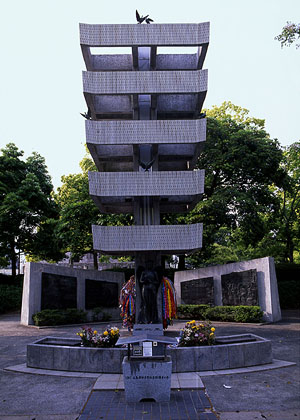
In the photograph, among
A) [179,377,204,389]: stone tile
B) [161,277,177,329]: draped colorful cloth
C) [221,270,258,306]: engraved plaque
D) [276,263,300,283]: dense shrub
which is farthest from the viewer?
[276,263,300,283]: dense shrub

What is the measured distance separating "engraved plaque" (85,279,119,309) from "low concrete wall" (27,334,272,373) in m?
14.4

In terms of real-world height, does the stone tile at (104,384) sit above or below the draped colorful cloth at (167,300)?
below

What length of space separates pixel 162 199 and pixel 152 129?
12.7 ft

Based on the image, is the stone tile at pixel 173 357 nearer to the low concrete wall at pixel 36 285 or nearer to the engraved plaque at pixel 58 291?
the low concrete wall at pixel 36 285

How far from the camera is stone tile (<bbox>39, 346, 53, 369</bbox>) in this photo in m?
12.7

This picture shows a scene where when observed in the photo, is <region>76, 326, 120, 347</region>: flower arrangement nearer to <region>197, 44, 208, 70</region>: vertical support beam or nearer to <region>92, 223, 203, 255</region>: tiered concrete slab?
<region>92, 223, 203, 255</region>: tiered concrete slab

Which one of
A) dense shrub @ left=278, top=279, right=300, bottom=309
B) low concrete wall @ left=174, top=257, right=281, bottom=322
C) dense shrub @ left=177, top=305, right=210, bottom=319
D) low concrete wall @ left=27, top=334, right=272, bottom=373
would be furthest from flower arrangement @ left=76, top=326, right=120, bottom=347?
dense shrub @ left=278, top=279, right=300, bottom=309

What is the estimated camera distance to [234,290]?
26.2 meters

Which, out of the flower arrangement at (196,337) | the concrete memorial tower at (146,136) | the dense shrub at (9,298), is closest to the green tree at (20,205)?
the dense shrub at (9,298)

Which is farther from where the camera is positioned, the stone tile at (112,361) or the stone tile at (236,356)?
the stone tile at (236,356)

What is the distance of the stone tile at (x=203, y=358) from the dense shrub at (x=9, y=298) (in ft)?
85.4

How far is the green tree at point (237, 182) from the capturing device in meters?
30.9

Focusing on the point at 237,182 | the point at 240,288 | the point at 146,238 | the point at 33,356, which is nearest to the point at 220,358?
the point at 33,356

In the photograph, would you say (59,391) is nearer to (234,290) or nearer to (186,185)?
(186,185)
